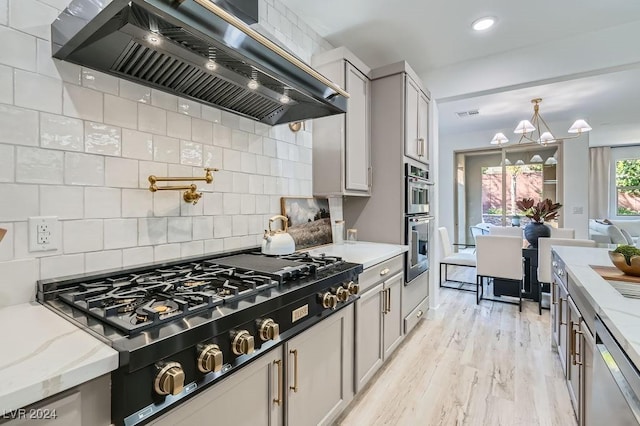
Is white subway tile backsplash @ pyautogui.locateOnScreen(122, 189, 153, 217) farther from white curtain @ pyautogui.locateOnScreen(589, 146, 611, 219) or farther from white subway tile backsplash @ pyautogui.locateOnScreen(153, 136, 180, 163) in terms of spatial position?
white curtain @ pyautogui.locateOnScreen(589, 146, 611, 219)

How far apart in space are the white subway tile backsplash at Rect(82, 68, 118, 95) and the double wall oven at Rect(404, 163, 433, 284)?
212cm

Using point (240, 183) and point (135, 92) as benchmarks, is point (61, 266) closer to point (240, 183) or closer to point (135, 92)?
point (135, 92)

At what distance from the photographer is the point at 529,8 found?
230 centimetres

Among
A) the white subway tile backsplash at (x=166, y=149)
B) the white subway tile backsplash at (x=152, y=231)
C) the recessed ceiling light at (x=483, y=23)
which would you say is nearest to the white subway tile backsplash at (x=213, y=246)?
the white subway tile backsplash at (x=152, y=231)

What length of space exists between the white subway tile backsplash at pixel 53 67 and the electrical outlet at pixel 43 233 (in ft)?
1.73

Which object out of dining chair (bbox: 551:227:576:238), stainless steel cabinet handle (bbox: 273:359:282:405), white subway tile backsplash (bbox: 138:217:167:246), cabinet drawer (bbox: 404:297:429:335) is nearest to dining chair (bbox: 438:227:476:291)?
dining chair (bbox: 551:227:576:238)

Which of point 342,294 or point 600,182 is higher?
point 600,182

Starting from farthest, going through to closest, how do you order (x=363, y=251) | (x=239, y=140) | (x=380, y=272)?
(x=363, y=251) → (x=380, y=272) → (x=239, y=140)

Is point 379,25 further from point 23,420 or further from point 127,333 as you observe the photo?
point 23,420

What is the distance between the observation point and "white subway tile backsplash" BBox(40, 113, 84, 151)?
1.11 metres

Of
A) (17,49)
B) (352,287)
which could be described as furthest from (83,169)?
(352,287)

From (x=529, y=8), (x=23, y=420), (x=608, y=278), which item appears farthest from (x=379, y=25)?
(x=23, y=420)

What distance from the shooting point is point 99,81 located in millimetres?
1245

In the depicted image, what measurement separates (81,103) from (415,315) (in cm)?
279
